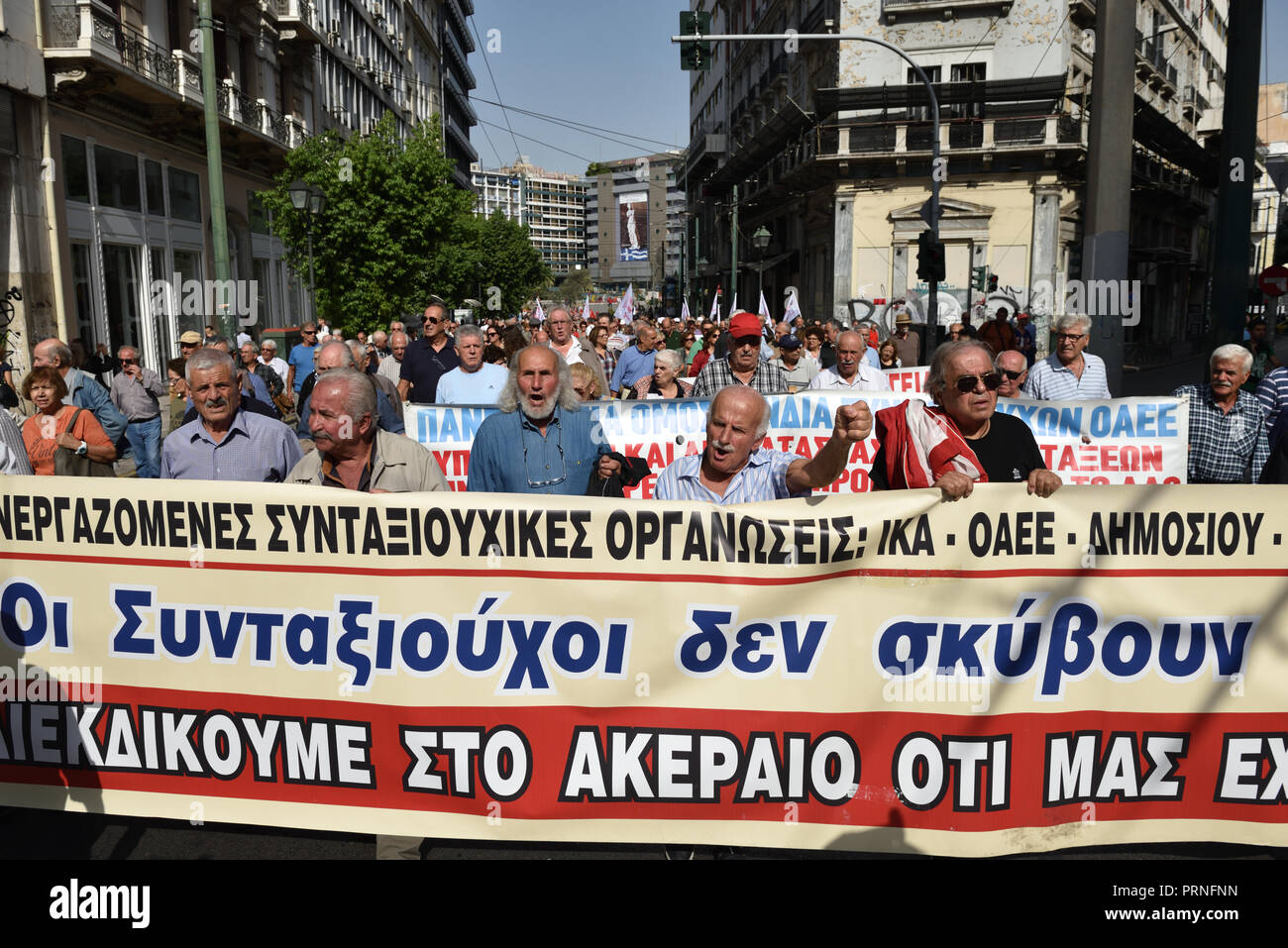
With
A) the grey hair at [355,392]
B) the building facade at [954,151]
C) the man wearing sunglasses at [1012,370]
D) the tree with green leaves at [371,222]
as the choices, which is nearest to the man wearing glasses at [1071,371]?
the man wearing sunglasses at [1012,370]

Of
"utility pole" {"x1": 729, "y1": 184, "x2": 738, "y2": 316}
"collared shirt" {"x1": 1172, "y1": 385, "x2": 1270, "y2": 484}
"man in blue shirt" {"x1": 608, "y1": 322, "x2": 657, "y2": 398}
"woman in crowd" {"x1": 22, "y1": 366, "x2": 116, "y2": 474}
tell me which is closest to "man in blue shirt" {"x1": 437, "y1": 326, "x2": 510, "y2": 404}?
"woman in crowd" {"x1": 22, "y1": 366, "x2": 116, "y2": 474}

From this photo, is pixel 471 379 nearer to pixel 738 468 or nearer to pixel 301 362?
pixel 738 468

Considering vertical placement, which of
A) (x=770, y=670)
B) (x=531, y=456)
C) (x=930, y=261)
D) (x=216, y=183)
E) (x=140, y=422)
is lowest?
(x=770, y=670)

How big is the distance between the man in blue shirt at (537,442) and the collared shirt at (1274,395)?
12.5 feet

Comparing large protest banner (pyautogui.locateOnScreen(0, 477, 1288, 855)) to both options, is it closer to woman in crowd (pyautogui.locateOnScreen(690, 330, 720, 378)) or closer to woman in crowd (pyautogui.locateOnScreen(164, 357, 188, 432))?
woman in crowd (pyautogui.locateOnScreen(164, 357, 188, 432))

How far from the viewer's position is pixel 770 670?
10.5ft

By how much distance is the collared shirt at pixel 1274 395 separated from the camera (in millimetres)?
5652

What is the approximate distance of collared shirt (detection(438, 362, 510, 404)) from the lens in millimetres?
7172

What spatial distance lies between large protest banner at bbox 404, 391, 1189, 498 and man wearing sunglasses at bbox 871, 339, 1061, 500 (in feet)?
7.98

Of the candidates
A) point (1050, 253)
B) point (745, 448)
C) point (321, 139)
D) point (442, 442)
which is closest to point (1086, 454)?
point (745, 448)

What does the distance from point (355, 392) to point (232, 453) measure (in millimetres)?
956

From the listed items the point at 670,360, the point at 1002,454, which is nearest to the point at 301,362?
the point at 670,360

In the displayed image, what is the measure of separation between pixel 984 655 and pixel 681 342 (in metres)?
17.5

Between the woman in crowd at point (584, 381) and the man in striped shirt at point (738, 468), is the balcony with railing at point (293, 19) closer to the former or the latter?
the woman in crowd at point (584, 381)
